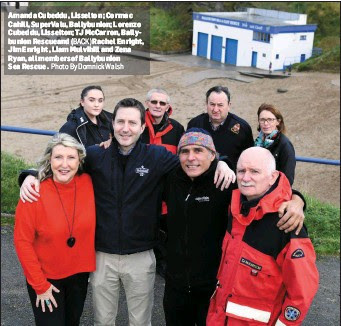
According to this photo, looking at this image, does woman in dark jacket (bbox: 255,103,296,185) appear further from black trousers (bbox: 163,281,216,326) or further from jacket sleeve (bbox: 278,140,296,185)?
black trousers (bbox: 163,281,216,326)

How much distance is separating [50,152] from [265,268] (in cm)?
156

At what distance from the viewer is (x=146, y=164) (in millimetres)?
3467

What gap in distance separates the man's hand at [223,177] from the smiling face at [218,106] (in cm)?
158

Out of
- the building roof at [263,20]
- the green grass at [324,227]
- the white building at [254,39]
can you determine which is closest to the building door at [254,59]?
the white building at [254,39]

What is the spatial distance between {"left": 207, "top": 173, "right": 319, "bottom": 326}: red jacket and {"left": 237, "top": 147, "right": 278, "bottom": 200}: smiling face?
0.05 meters

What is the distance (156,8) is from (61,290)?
47.7m

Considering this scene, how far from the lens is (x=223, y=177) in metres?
3.27

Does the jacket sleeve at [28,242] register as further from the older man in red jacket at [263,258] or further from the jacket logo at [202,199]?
the older man in red jacket at [263,258]

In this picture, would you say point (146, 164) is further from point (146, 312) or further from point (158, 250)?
point (158, 250)

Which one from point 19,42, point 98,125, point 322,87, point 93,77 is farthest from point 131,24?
point 98,125

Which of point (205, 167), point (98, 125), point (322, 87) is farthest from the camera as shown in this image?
point (322, 87)

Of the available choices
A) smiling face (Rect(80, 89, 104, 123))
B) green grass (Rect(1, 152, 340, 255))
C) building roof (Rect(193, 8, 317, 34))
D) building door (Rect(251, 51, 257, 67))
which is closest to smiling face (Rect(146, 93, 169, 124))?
smiling face (Rect(80, 89, 104, 123))

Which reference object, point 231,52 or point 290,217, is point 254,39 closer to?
point 231,52

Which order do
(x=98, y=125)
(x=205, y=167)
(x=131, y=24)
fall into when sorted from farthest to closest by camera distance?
(x=131, y=24) < (x=98, y=125) < (x=205, y=167)
